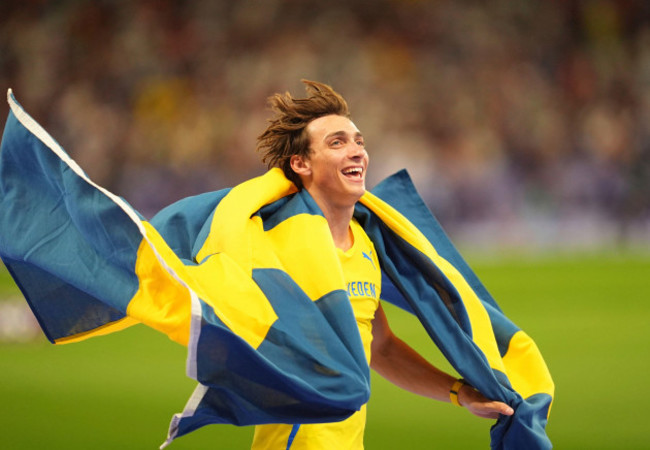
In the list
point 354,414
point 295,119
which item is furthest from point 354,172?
point 354,414

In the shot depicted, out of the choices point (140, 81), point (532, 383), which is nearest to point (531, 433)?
point (532, 383)

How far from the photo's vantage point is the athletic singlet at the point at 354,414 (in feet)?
11.1

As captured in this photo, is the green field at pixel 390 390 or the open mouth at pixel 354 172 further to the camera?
the green field at pixel 390 390

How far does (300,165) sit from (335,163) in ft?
0.58

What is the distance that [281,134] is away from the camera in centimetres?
374

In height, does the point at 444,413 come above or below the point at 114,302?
above

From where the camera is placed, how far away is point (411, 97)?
17.7 m

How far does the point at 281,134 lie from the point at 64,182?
35.8 inches

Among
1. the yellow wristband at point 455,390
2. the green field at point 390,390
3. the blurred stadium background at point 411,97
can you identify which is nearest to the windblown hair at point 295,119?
the yellow wristband at point 455,390

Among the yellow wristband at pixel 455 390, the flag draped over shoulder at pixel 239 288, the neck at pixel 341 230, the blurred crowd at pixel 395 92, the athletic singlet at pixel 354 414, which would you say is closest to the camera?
the flag draped over shoulder at pixel 239 288

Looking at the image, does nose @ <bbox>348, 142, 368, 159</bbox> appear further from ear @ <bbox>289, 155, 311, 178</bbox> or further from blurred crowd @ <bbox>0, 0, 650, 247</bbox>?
blurred crowd @ <bbox>0, 0, 650, 247</bbox>

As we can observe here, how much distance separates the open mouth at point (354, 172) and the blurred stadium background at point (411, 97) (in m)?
10.1

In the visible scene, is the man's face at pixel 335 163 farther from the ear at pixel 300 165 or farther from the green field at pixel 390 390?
the green field at pixel 390 390

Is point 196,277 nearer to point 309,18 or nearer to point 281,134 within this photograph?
point 281,134
